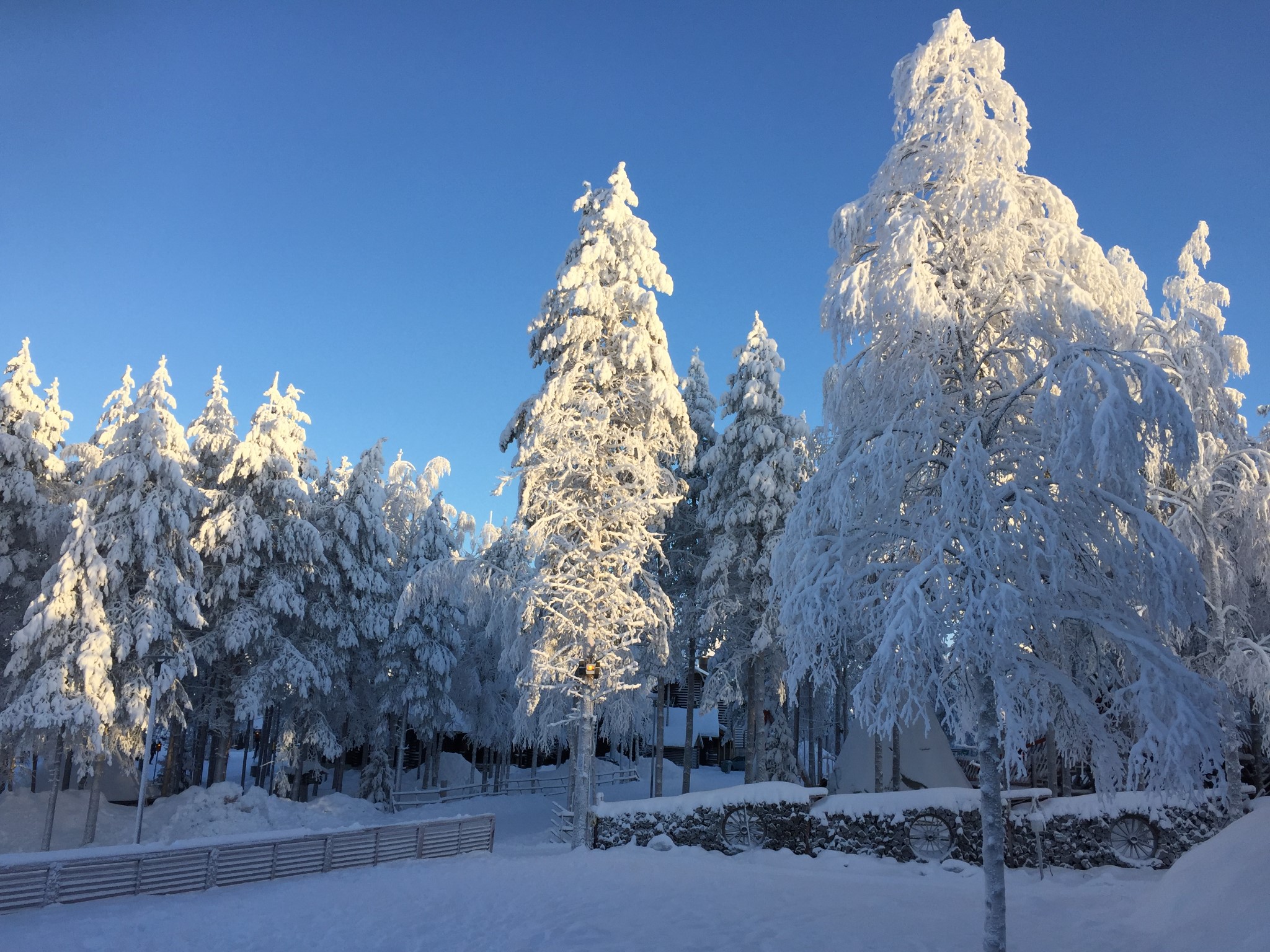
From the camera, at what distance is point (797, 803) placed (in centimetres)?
1656

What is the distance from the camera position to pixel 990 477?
1024 centimetres

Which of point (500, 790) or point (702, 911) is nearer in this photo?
point (702, 911)

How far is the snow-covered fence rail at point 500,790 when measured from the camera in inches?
1164

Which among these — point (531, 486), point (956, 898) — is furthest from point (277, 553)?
point (956, 898)

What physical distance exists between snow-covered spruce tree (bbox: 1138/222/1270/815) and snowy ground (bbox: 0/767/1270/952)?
13.5ft

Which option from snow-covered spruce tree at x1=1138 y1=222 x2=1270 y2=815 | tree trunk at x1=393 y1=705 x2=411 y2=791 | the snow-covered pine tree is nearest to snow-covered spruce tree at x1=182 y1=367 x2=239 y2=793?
the snow-covered pine tree

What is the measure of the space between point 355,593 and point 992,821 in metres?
23.4

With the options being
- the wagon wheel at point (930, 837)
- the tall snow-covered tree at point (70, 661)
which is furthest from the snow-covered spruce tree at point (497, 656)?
the tall snow-covered tree at point (70, 661)

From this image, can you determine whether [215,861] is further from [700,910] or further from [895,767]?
[895,767]

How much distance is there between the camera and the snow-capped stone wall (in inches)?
549

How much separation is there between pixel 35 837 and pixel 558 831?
571 inches

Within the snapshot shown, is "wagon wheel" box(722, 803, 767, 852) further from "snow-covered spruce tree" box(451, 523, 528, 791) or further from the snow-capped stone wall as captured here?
A: "snow-covered spruce tree" box(451, 523, 528, 791)

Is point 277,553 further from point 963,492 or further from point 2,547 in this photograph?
point 963,492

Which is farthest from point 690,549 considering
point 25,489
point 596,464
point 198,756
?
point 198,756
